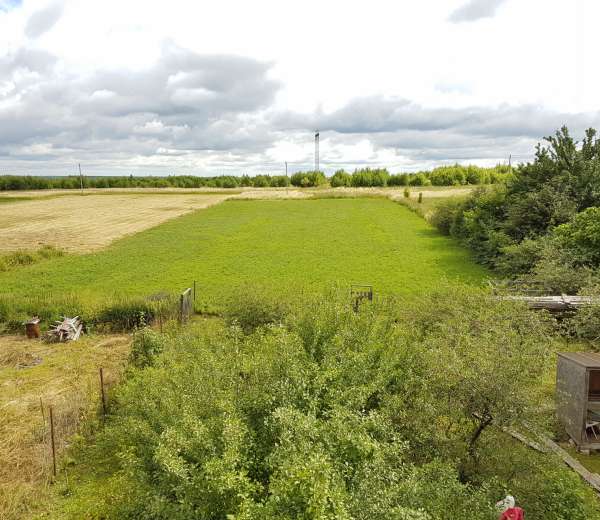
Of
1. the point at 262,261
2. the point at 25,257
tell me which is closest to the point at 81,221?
the point at 25,257

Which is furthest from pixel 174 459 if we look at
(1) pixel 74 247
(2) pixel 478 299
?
(1) pixel 74 247

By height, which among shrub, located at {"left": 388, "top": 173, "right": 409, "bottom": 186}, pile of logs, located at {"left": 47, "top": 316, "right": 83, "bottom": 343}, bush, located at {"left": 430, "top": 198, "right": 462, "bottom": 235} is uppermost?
shrub, located at {"left": 388, "top": 173, "right": 409, "bottom": 186}

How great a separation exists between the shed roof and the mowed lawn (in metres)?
10.9

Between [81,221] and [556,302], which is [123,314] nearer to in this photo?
[556,302]

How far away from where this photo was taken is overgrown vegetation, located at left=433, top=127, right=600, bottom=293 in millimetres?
21469

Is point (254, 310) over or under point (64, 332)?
over

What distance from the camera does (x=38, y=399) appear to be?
1461 centimetres

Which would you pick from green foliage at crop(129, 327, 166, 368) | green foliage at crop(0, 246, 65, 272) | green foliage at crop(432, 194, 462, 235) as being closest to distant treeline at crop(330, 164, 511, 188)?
green foliage at crop(432, 194, 462, 235)

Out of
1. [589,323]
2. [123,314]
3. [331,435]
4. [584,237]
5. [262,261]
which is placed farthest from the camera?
[262,261]

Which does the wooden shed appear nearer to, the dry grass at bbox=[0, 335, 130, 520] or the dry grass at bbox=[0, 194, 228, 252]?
the dry grass at bbox=[0, 335, 130, 520]

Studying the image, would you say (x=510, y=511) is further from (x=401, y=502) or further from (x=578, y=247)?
(x=578, y=247)

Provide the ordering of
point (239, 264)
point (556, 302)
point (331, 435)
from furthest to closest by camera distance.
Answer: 1. point (239, 264)
2. point (556, 302)
3. point (331, 435)

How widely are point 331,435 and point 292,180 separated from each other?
144619 millimetres

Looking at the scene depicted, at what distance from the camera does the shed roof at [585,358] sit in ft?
34.9
